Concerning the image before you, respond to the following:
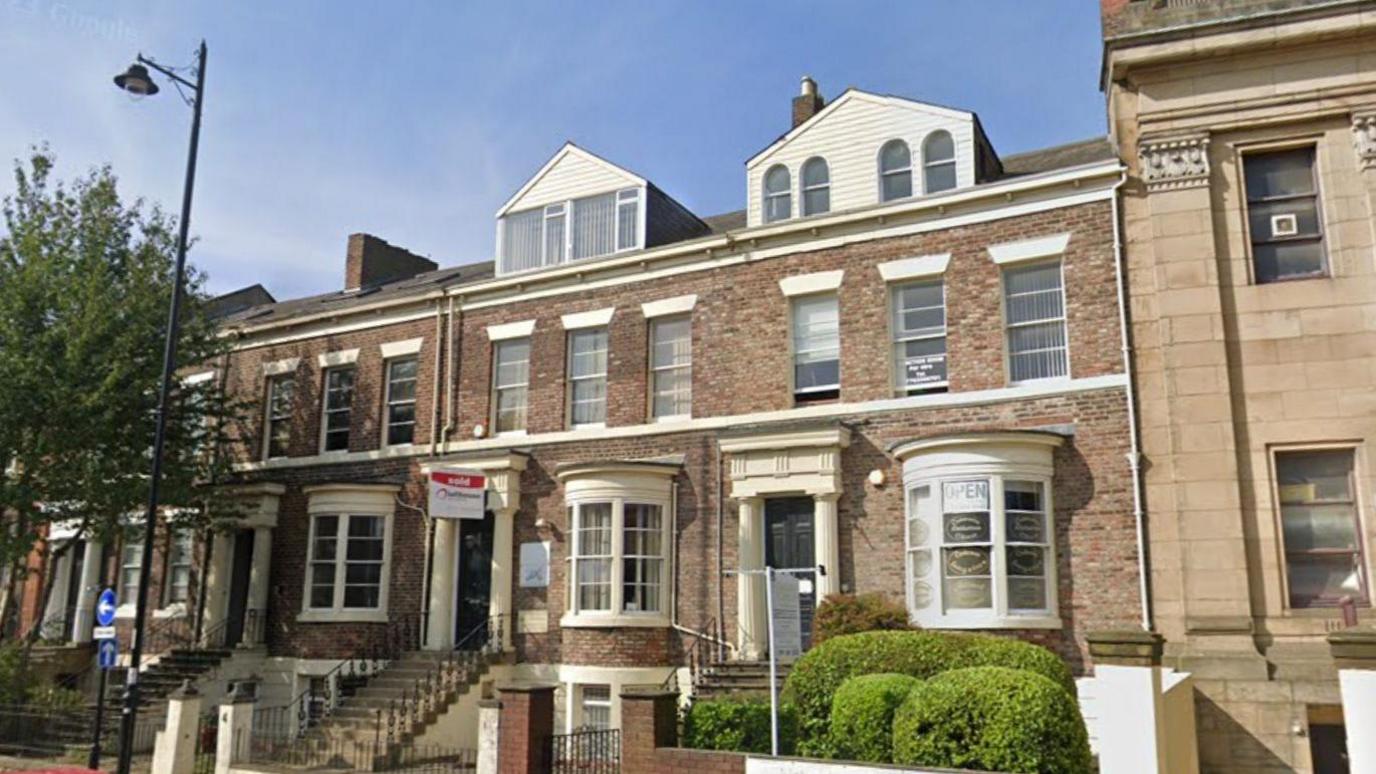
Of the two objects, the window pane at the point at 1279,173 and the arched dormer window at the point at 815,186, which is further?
the arched dormer window at the point at 815,186

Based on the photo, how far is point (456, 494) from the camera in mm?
20828

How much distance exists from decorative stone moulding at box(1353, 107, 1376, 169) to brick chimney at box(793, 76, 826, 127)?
1059 centimetres

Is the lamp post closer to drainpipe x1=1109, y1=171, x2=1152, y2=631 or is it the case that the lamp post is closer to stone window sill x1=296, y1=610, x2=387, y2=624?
stone window sill x1=296, y1=610, x2=387, y2=624

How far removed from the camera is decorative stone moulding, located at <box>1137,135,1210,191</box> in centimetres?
1677

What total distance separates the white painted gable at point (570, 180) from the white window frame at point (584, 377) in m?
2.91

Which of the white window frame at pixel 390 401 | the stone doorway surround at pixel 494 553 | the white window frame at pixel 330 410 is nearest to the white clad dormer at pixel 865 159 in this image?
the stone doorway surround at pixel 494 553

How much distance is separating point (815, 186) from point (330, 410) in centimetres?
1193

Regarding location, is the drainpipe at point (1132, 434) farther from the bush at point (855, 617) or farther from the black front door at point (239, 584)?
the black front door at point (239, 584)

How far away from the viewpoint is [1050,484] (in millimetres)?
17047

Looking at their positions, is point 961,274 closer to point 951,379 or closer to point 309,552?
point 951,379

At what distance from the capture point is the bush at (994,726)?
11.8 meters

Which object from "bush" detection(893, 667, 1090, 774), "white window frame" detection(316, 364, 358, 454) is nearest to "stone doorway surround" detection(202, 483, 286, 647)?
"white window frame" detection(316, 364, 358, 454)

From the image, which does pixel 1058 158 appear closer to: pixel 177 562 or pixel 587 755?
pixel 587 755

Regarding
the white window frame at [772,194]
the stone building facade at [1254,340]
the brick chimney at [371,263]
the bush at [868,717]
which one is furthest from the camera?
Answer: the brick chimney at [371,263]
